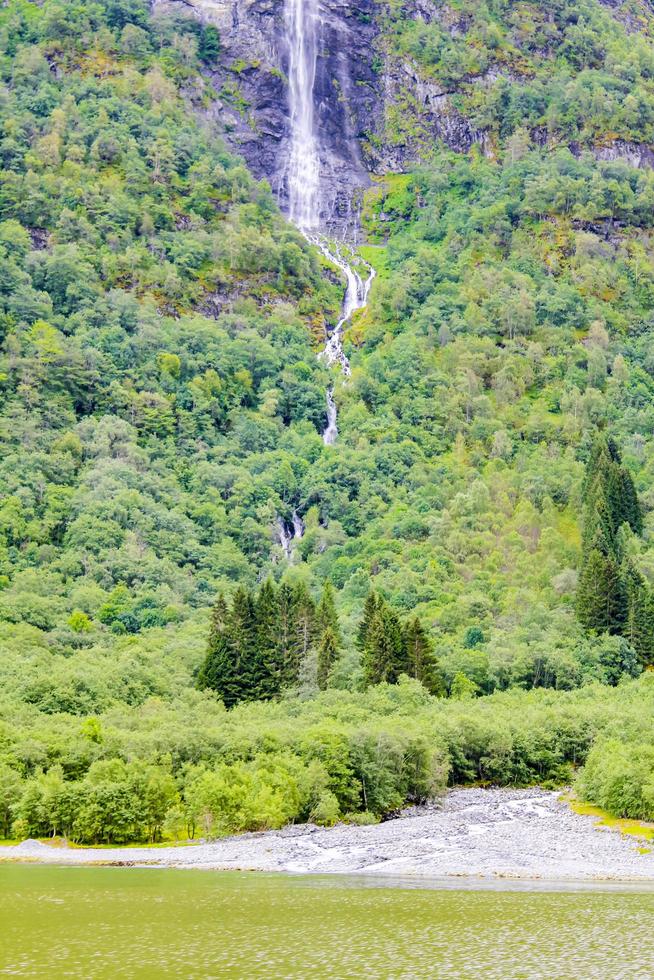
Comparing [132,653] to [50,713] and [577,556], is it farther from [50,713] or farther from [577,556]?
[577,556]

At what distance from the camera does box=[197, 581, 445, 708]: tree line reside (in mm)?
131375

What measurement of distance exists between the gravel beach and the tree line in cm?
3534

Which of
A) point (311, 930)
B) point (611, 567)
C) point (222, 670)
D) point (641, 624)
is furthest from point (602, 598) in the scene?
point (311, 930)

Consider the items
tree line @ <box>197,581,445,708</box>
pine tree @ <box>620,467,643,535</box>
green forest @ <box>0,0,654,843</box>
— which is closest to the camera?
green forest @ <box>0,0,654,843</box>

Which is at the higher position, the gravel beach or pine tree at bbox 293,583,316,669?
pine tree at bbox 293,583,316,669

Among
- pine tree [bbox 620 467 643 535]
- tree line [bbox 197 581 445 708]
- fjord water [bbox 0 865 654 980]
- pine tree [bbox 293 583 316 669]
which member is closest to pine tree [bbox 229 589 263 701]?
tree line [bbox 197 581 445 708]

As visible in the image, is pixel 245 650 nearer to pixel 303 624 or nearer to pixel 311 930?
pixel 303 624

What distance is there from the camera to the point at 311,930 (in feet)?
190

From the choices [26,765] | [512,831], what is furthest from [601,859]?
[26,765]

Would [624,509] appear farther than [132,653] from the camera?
Yes

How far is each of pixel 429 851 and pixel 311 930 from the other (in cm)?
2826

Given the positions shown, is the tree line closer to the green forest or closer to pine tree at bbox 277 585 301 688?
pine tree at bbox 277 585 301 688

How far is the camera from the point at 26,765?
95.8 m

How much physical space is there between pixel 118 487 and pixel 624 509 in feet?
248
